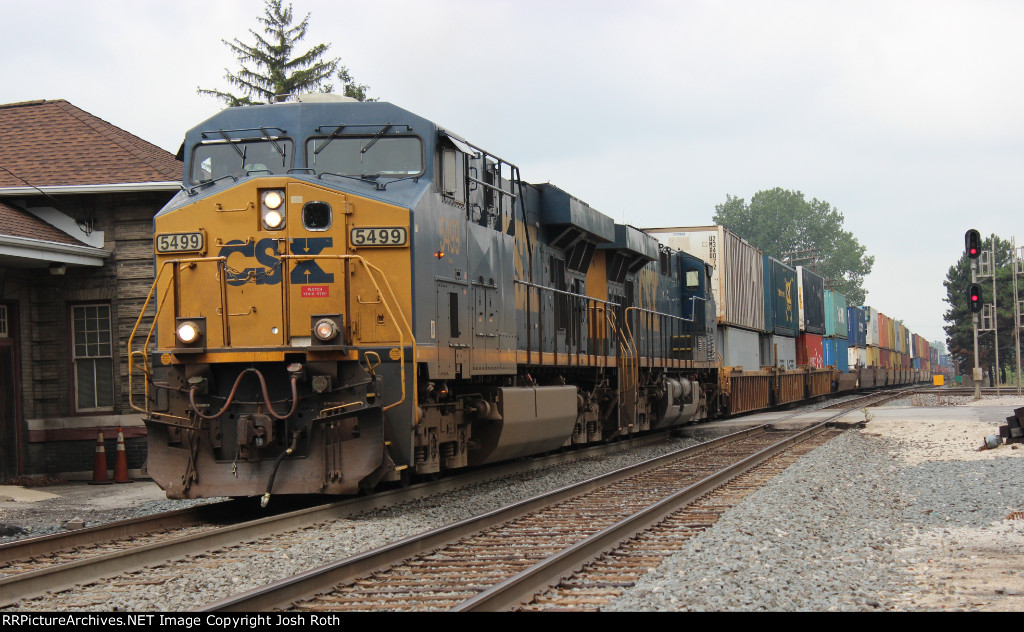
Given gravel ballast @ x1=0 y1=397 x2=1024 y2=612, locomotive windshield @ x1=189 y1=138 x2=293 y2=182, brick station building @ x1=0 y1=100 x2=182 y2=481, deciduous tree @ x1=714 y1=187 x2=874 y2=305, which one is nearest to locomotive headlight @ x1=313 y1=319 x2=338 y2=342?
gravel ballast @ x1=0 y1=397 x2=1024 y2=612

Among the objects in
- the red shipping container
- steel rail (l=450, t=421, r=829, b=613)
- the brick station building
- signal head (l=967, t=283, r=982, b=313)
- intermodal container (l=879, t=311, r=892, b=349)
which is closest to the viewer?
steel rail (l=450, t=421, r=829, b=613)

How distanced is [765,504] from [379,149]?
16.4ft

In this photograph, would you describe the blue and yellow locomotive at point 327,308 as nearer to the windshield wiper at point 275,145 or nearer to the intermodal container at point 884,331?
the windshield wiper at point 275,145

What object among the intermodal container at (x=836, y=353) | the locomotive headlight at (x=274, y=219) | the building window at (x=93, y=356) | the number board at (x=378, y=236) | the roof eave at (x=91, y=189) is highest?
the roof eave at (x=91, y=189)

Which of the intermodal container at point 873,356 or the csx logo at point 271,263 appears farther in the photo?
the intermodal container at point 873,356

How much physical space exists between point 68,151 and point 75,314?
2934 millimetres

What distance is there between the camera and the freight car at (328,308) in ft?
27.6

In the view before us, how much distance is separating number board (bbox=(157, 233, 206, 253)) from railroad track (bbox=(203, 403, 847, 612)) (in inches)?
140

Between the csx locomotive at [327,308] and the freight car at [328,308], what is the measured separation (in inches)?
0.7

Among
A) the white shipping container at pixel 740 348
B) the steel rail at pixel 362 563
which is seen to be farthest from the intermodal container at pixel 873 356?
the steel rail at pixel 362 563

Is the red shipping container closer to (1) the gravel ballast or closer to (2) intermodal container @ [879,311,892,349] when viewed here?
(2) intermodal container @ [879,311,892,349]

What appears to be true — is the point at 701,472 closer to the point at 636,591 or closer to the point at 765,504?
the point at 765,504

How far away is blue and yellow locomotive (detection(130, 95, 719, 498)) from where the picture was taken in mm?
8414

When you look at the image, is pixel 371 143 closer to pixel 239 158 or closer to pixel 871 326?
pixel 239 158
